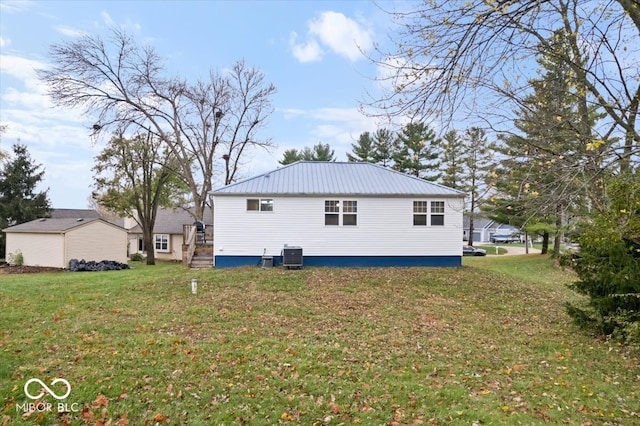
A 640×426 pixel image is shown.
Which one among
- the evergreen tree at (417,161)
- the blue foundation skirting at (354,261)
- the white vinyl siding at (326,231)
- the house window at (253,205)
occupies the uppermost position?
the evergreen tree at (417,161)

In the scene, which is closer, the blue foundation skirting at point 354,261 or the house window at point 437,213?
the blue foundation skirting at point 354,261


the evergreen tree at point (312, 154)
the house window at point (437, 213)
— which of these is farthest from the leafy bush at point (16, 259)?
the house window at point (437, 213)

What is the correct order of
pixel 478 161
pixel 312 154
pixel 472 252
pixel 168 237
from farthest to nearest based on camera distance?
pixel 312 154, pixel 472 252, pixel 168 237, pixel 478 161

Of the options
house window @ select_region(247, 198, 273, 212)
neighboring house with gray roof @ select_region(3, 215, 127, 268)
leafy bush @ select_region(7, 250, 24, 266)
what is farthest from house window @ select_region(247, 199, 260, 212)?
leafy bush @ select_region(7, 250, 24, 266)

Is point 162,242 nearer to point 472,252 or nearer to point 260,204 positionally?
point 260,204

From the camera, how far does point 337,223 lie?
14.9 m

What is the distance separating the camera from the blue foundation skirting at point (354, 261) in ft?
47.7

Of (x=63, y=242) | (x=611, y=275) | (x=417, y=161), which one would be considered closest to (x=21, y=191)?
(x=63, y=242)

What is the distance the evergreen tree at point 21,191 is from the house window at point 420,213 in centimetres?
2874

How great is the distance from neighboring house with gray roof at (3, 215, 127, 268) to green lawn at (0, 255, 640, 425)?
11.3 m

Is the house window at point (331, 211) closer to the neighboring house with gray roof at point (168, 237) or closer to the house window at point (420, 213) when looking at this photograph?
the house window at point (420, 213)

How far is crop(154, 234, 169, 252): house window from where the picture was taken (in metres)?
30.3

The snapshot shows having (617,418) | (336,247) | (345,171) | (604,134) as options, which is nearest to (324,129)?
(345,171)

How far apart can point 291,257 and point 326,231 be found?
198 centimetres
